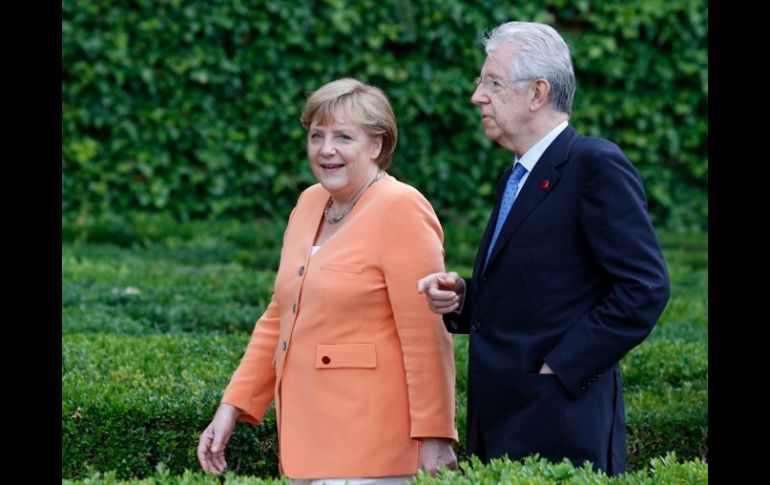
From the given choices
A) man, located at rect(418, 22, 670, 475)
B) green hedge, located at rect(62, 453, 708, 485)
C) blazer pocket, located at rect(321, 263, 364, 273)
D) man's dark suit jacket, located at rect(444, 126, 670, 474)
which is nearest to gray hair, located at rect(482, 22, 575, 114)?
man, located at rect(418, 22, 670, 475)

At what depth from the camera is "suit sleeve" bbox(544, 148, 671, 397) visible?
361cm

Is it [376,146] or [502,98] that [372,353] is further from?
[502,98]

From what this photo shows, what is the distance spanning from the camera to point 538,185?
380 centimetres

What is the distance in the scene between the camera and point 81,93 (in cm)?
1109

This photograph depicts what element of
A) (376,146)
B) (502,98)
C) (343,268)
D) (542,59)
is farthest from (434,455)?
(542,59)

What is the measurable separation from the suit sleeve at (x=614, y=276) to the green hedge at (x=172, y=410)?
148 cm

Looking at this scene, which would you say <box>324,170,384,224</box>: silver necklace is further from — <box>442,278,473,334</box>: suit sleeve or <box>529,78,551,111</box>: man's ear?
<box>529,78,551,111</box>: man's ear

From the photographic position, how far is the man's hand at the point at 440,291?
12.5ft

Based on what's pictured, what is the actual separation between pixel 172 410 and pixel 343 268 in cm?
134

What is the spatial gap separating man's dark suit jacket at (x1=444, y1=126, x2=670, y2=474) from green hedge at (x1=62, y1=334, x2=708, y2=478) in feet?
4.25

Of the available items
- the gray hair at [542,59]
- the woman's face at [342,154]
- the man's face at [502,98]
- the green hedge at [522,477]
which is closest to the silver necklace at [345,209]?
the woman's face at [342,154]

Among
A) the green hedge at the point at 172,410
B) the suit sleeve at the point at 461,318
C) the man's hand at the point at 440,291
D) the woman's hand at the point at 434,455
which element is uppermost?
the man's hand at the point at 440,291

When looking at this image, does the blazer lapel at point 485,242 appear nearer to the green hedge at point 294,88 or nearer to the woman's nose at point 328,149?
the woman's nose at point 328,149

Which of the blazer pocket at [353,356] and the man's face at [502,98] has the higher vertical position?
the man's face at [502,98]
